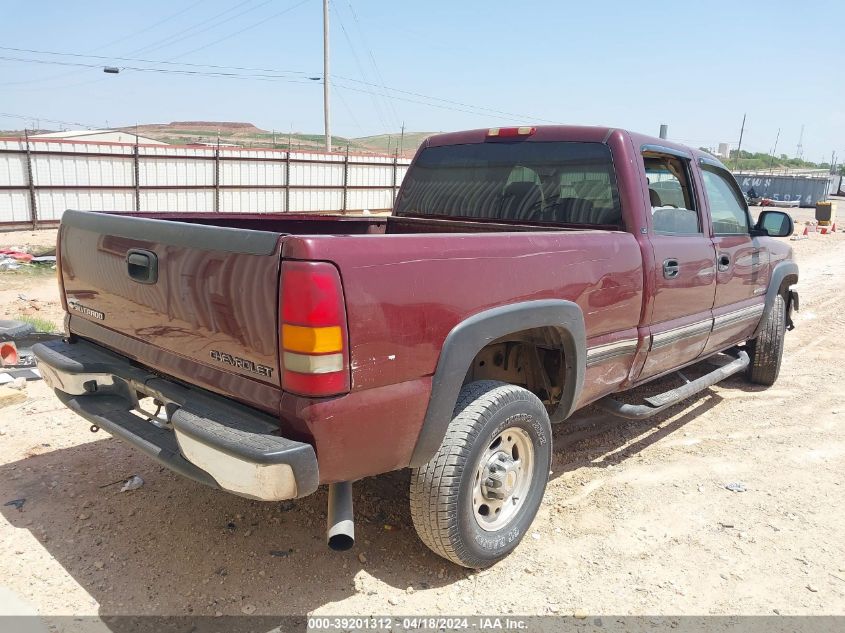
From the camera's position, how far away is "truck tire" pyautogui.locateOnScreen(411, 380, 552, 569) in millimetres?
2557

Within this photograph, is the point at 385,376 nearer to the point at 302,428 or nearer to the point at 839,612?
the point at 302,428

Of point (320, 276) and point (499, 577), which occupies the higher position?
point (320, 276)

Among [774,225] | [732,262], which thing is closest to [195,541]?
[732,262]

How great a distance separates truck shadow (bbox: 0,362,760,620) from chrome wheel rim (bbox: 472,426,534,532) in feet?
0.99

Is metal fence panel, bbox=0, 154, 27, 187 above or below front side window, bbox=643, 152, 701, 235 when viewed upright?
below

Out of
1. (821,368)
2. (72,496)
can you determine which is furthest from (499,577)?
(821,368)

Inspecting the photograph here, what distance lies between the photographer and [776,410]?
16.5 ft

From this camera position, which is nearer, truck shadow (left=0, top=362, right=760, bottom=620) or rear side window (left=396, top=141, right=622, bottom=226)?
truck shadow (left=0, top=362, right=760, bottom=620)

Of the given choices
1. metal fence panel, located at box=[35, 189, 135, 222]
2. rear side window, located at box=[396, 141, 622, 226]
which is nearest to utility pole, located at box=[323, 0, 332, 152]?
metal fence panel, located at box=[35, 189, 135, 222]

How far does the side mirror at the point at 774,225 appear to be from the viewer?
4.67 m

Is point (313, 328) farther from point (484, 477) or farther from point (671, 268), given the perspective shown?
point (671, 268)

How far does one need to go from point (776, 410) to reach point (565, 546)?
2.90m

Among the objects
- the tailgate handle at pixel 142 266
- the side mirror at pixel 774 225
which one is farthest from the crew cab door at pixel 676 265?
the tailgate handle at pixel 142 266

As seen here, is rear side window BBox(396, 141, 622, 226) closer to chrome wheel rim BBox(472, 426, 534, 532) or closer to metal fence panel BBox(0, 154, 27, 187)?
chrome wheel rim BBox(472, 426, 534, 532)
